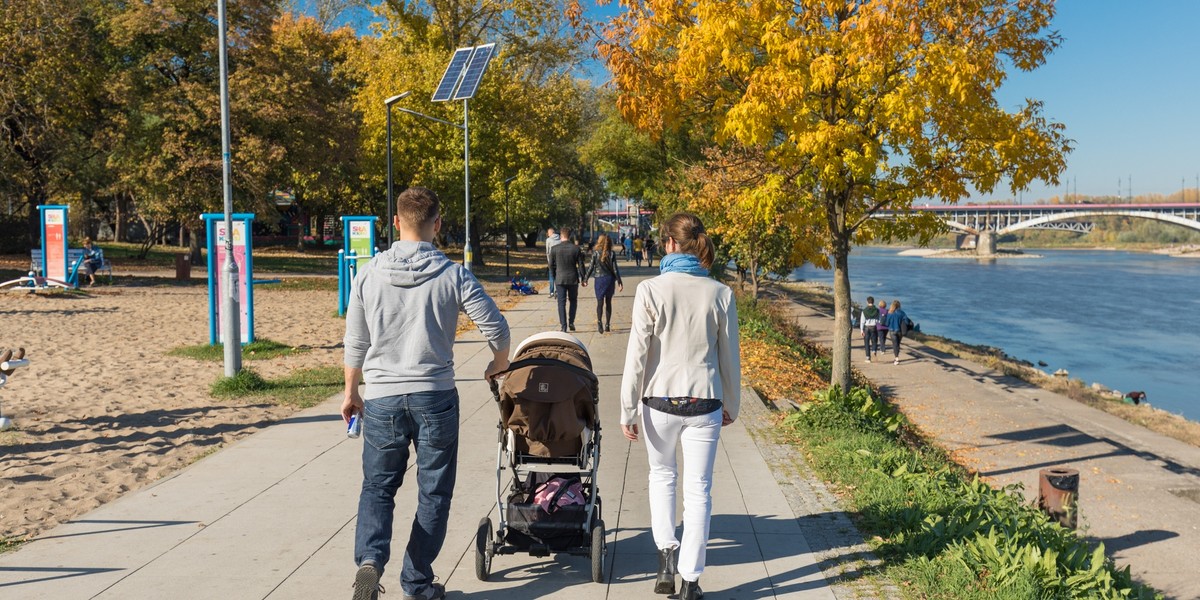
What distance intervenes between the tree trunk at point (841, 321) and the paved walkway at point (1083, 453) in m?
2.23

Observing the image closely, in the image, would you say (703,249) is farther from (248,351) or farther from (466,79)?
(466,79)

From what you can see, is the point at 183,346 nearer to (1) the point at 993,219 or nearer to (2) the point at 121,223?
(2) the point at 121,223

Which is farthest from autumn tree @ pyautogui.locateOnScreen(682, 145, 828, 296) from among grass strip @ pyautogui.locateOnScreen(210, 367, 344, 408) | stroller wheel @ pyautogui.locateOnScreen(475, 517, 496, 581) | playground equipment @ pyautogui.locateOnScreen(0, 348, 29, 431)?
playground equipment @ pyautogui.locateOnScreen(0, 348, 29, 431)

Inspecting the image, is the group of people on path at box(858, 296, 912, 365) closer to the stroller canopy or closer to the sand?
the sand

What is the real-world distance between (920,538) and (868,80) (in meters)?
6.43

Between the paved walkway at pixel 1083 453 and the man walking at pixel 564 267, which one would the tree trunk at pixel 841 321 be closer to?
the paved walkway at pixel 1083 453

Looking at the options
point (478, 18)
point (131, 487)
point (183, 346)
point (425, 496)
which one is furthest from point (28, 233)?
point (425, 496)

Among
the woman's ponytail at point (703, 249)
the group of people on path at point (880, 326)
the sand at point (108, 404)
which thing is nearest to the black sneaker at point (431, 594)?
the woman's ponytail at point (703, 249)

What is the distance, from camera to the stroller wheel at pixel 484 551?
4.78 m

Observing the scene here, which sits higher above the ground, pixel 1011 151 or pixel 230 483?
pixel 1011 151

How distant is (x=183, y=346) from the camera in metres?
14.3

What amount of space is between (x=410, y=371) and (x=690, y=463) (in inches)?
53.3

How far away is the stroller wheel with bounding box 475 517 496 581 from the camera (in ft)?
15.7

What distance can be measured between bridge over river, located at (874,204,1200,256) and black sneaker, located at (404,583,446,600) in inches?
3190
